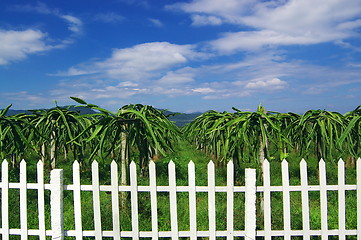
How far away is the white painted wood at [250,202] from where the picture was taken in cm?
418

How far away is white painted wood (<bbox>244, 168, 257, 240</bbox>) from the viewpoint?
13.7ft

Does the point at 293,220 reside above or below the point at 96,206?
below

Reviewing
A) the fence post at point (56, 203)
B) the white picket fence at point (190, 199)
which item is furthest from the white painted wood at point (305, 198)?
the fence post at point (56, 203)

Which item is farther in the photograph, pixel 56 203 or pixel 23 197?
pixel 23 197

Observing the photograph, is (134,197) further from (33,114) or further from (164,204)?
(33,114)

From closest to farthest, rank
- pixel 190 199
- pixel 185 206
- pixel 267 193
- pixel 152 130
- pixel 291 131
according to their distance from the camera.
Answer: pixel 190 199, pixel 267 193, pixel 152 130, pixel 291 131, pixel 185 206

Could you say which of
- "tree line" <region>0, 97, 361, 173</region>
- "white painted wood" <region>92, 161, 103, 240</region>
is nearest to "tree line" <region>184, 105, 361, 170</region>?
"tree line" <region>0, 97, 361, 173</region>

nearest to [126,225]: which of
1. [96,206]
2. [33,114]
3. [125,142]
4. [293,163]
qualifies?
[96,206]

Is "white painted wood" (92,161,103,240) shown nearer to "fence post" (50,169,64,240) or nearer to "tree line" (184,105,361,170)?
"fence post" (50,169,64,240)

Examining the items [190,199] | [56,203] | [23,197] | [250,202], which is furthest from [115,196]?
[250,202]

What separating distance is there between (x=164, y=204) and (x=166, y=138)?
212 cm

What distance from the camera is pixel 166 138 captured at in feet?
16.9

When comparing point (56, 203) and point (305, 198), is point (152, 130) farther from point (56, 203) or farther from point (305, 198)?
point (305, 198)

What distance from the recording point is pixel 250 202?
4195 millimetres
